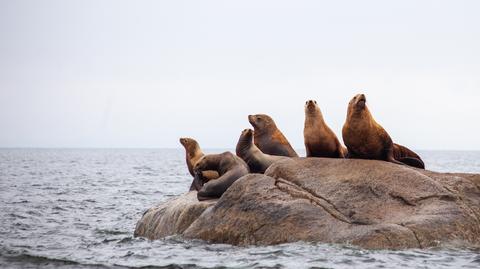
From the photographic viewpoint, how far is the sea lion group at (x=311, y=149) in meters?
13.9

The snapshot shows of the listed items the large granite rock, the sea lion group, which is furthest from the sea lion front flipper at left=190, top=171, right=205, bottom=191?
the large granite rock

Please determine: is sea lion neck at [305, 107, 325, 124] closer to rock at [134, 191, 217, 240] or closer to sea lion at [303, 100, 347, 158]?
sea lion at [303, 100, 347, 158]

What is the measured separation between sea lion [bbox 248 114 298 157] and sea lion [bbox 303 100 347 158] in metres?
1.98

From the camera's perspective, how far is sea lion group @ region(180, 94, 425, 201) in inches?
549

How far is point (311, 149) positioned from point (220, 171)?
1888 millimetres

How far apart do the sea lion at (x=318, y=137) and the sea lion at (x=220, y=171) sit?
139 centimetres

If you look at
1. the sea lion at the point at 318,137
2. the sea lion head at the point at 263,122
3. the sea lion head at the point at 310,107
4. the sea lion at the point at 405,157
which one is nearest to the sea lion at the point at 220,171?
the sea lion at the point at 318,137

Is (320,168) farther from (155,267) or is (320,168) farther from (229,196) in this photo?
(155,267)

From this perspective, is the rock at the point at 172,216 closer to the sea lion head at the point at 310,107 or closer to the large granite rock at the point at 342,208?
the large granite rock at the point at 342,208

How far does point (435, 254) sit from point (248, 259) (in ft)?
9.08

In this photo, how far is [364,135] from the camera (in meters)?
13.9

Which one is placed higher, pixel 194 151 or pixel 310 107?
pixel 310 107

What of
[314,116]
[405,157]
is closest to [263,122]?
[314,116]

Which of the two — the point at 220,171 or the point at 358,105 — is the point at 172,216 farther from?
the point at 358,105
